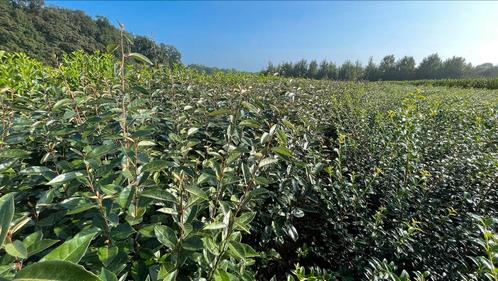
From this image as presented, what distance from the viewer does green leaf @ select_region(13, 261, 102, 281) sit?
45 cm

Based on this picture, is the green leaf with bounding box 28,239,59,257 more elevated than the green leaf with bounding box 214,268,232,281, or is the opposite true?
the green leaf with bounding box 28,239,59,257

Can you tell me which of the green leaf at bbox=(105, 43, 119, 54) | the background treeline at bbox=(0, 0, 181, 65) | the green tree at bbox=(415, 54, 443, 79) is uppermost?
the background treeline at bbox=(0, 0, 181, 65)

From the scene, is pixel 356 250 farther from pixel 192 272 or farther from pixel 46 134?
pixel 46 134

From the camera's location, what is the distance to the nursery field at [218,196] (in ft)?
3.66

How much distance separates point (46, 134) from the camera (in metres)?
1.61

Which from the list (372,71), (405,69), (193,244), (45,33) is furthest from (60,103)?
(405,69)

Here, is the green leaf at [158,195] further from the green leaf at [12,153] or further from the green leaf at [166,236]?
the green leaf at [12,153]

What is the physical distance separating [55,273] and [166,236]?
2.20 feet

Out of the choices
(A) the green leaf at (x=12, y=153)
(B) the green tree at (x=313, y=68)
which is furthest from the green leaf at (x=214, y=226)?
(B) the green tree at (x=313, y=68)

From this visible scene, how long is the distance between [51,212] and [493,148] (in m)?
4.03

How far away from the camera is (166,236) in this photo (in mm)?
1113

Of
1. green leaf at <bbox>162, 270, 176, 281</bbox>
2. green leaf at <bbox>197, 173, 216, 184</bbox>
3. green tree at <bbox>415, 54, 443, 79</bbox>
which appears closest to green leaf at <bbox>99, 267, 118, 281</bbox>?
green leaf at <bbox>162, 270, 176, 281</bbox>

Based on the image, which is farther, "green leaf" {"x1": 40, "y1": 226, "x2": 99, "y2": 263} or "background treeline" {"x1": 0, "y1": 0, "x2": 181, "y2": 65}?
"background treeline" {"x1": 0, "y1": 0, "x2": 181, "y2": 65}

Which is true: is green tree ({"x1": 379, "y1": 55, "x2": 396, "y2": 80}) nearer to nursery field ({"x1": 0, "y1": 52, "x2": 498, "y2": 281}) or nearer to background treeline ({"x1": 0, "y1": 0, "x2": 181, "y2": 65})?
background treeline ({"x1": 0, "y1": 0, "x2": 181, "y2": 65})
